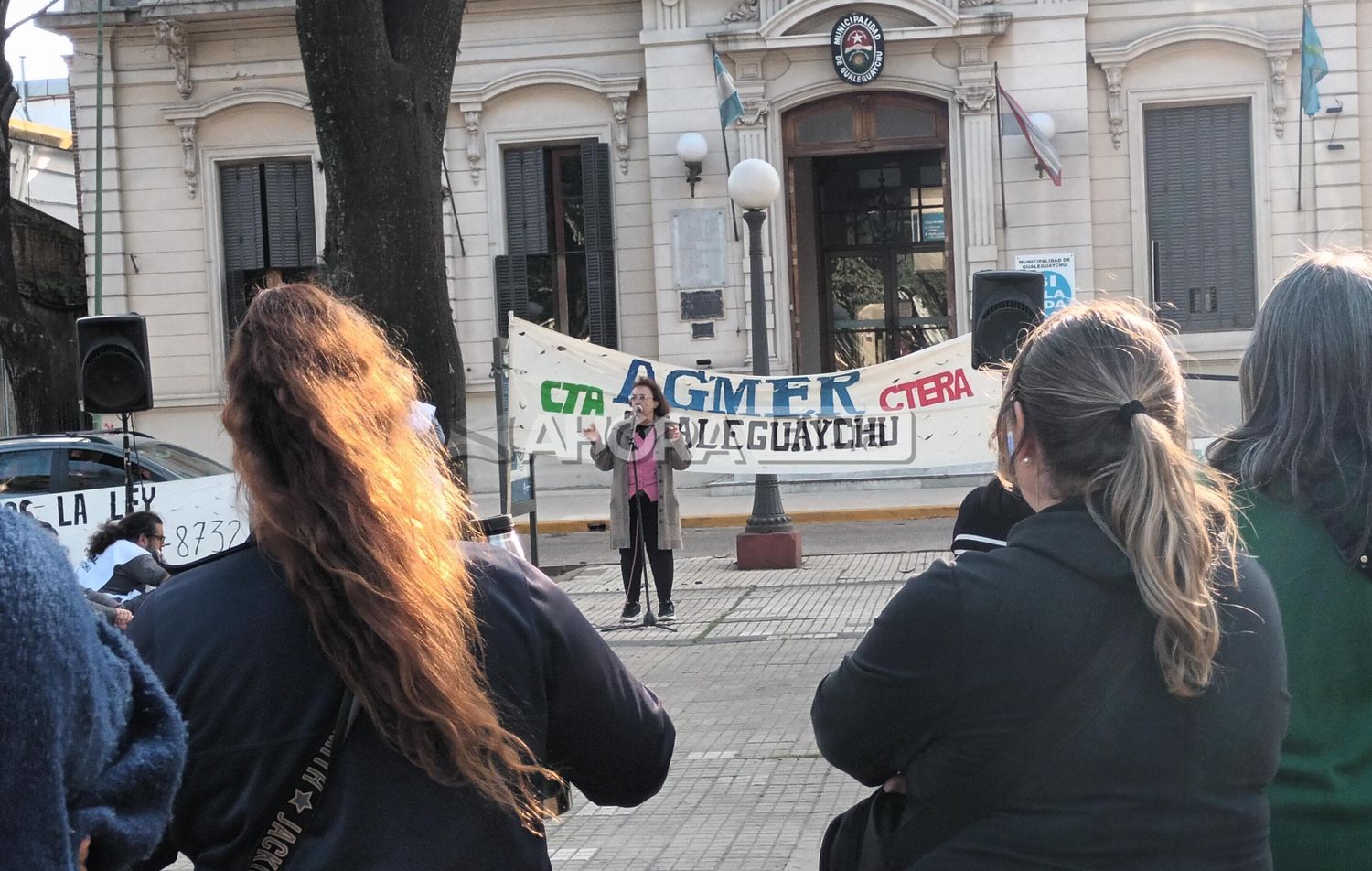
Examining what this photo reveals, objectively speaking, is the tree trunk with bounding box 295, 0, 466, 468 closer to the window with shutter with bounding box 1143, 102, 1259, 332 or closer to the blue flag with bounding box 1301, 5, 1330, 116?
the blue flag with bounding box 1301, 5, 1330, 116

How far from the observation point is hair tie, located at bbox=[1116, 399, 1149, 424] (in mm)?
2227

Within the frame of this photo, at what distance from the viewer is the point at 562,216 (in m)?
21.3

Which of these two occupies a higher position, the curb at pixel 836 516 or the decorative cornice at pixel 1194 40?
the decorative cornice at pixel 1194 40

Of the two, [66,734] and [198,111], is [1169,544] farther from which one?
[198,111]

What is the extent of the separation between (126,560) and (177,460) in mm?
6645

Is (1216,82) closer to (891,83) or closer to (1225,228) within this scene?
(1225,228)

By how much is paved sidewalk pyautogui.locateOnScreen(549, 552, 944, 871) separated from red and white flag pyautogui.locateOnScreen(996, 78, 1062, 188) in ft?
22.7

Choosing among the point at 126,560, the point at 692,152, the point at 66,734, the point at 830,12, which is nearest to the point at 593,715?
the point at 66,734

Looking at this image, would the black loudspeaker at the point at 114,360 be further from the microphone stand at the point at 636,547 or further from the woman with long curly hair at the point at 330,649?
the woman with long curly hair at the point at 330,649

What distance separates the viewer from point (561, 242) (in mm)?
21375

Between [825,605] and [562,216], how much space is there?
11.1 meters

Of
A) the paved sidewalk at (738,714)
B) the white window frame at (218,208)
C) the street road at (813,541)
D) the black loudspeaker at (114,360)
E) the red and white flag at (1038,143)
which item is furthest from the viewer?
the white window frame at (218,208)

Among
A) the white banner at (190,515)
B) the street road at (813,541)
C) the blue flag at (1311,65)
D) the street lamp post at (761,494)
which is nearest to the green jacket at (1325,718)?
the white banner at (190,515)

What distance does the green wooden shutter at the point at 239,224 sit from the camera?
22062mm
